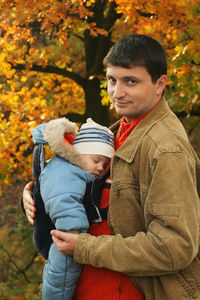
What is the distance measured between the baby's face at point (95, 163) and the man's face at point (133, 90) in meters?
0.34

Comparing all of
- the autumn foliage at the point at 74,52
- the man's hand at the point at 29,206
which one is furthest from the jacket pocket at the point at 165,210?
the autumn foliage at the point at 74,52

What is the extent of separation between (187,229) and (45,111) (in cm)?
466

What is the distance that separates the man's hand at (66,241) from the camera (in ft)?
7.17

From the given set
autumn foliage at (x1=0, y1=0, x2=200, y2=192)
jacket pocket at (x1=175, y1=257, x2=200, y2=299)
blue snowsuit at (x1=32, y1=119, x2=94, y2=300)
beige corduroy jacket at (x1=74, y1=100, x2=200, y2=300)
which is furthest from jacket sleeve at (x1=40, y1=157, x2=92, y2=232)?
autumn foliage at (x1=0, y1=0, x2=200, y2=192)

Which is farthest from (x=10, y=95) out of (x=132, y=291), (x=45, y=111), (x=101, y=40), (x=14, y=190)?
(x=14, y=190)

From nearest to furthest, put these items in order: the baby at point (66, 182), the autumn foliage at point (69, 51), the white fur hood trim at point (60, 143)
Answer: the baby at point (66, 182) → the white fur hood trim at point (60, 143) → the autumn foliage at point (69, 51)

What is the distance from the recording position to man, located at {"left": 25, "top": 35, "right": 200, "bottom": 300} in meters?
1.94

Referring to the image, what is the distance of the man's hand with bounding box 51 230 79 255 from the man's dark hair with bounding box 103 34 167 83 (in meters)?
0.89

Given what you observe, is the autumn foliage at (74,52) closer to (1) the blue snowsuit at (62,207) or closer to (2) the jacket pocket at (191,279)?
(1) the blue snowsuit at (62,207)

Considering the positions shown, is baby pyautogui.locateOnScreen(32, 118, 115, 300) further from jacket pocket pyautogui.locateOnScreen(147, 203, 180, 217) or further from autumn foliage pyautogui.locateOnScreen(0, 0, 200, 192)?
autumn foliage pyautogui.locateOnScreen(0, 0, 200, 192)

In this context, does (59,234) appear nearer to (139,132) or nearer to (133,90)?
(139,132)

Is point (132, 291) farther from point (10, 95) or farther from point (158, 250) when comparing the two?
point (10, 95)

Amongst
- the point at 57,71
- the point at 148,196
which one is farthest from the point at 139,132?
the point at 57,71

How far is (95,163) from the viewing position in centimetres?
251
